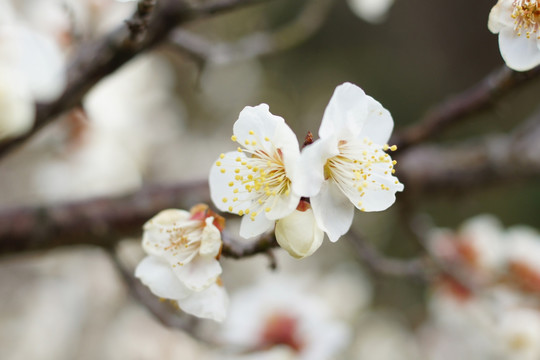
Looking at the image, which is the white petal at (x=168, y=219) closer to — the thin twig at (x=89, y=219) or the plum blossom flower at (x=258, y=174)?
the plum blossom flower at (x=258, y=174)

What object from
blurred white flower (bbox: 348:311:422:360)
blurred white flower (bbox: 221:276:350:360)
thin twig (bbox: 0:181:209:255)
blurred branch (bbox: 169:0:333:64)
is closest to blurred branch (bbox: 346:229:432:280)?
blurred white flower (bbox: 221:276:350:360)

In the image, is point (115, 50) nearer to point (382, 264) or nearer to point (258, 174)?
point (258, 174)

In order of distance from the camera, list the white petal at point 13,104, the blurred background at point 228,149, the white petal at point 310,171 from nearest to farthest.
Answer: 1. the white petal at point 310,171
2. the white petal at point 13,104
3. the blurred background at point 228,149

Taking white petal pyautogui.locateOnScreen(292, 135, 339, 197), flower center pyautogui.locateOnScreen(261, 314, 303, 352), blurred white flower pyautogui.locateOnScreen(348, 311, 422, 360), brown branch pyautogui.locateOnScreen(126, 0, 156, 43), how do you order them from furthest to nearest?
blurred white flower pyautogui.locateOnScreen(348, 311, 422, 360) → flower center pyautogui.locateOnScreen(261, 314, 303, 352) → brown branch pyautogui.locateOnScreen(126, 0, 156, 43) → white petal pyautogui.locateOnScreen(292, 135, 339, 197)

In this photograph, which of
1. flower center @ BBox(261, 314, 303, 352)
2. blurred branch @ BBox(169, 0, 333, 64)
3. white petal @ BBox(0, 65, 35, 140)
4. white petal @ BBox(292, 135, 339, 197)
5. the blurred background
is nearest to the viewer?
white petal @ BBox(292, 135, 339, 197)

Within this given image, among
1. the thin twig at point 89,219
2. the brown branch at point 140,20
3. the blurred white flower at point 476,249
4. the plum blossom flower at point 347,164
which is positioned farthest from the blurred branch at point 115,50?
the blurred white flower at point 476,249

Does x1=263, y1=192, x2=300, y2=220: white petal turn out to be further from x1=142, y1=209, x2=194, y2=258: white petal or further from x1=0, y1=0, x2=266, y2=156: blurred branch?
x1=0, y1=0, x2=266, y2=156: blurred branch
